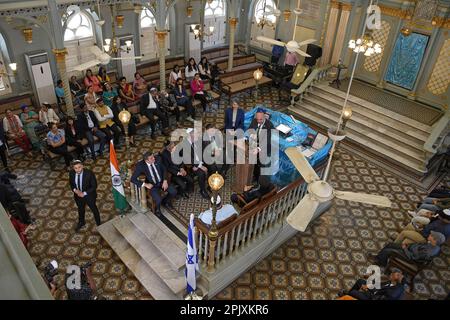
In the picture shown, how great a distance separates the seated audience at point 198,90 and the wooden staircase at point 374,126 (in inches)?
127

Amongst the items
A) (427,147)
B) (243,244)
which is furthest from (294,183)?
(427,147)

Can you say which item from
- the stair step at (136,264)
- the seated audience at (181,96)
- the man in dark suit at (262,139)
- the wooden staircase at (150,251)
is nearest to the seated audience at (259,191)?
the man in dark suit at (262,139)

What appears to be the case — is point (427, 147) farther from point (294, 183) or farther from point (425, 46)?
point (294, 183)

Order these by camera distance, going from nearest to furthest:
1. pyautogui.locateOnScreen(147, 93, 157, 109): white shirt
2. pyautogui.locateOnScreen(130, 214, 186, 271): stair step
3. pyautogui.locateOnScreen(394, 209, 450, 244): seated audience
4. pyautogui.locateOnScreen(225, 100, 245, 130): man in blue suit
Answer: pyautogui.locateOnScreen(130, 214, 186, 271): stair step < pyautogui.locateOnScreen(394, 209, 450, 244): seated audience < pyautogui.locateOnScreen(225, 100, 245, 130): man in blue suit < pyautogui.locateOnScreen(147, 93, 157, 109): white shirt

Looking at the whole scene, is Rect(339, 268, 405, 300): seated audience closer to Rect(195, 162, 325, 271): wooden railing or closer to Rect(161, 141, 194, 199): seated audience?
Rect(195, 162, 325, 271): wooden railing

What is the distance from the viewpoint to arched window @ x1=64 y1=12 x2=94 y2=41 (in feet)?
42.6

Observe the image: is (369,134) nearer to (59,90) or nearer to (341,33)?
(341,33)

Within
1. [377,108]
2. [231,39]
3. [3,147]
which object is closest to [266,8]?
[231,39]

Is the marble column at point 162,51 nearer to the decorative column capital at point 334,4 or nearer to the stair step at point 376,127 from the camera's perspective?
the stair step at point 376,127

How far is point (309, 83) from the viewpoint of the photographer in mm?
14062

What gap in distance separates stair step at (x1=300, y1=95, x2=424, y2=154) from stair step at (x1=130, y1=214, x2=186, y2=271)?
25.4ft

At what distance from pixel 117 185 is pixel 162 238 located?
154cm

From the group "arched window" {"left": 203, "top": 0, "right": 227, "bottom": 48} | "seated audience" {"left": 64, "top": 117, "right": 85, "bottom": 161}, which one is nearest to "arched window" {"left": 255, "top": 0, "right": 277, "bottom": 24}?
"arched window" {"left": 203, "top": 0, "right": 227, "bottom": 48}
